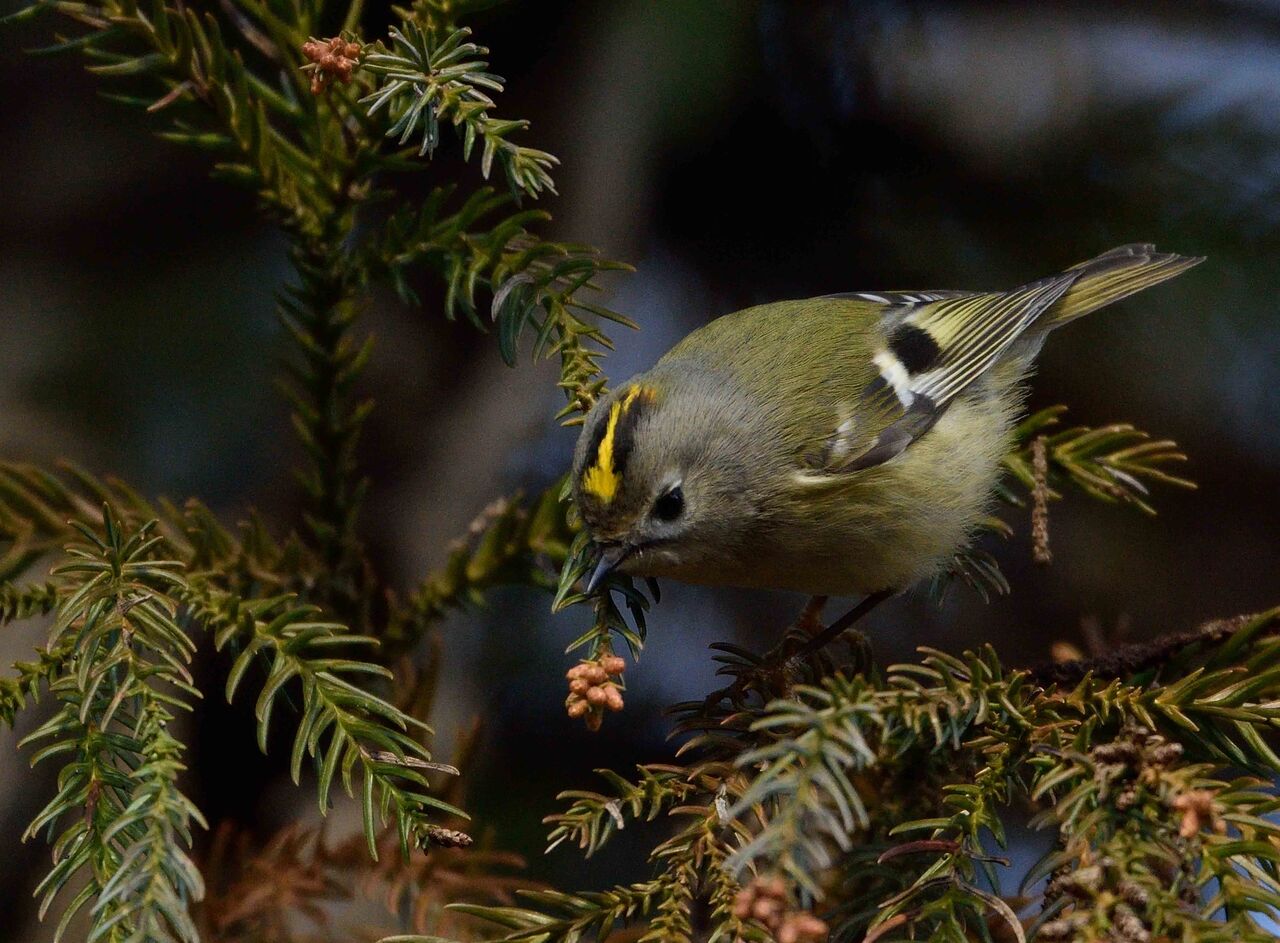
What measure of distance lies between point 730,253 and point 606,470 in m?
0.69

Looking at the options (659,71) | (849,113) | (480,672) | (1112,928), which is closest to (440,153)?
(659,71)

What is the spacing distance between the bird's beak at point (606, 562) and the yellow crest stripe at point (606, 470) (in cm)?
7

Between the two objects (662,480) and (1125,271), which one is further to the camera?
(1125,271)

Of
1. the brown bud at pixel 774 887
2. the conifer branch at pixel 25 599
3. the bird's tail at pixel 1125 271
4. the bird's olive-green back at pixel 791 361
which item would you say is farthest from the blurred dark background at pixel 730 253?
the brown bud at pixel 774 887

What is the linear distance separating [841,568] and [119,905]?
1059 mm

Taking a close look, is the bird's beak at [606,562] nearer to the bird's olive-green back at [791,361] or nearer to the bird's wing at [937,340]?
the bird's olive-green back at [791,361]

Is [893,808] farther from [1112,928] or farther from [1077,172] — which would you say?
[1077,172]

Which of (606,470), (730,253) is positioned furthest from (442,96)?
(730,253)

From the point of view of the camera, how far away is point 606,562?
Answer: 1271 millimetres

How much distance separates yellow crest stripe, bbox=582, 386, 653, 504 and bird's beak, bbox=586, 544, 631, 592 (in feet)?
0.24

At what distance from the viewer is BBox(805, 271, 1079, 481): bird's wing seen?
180 cm

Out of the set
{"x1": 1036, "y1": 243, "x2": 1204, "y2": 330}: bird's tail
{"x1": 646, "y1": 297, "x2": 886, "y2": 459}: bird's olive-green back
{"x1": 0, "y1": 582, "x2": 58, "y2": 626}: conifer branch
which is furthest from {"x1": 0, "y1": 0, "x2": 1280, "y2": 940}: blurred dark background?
{"x1": 0, "y1": 582, "x2": 58, "y2": 626}: conifer branch

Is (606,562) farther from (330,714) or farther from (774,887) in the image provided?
(774,887)

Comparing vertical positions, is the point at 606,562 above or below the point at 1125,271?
below
